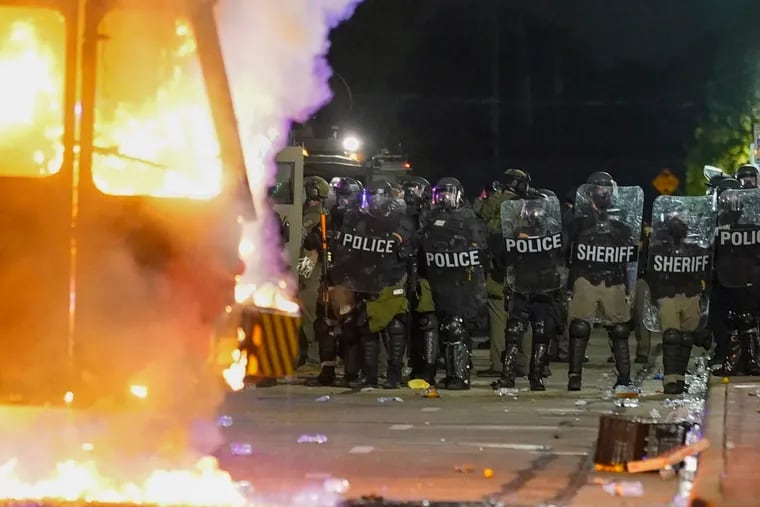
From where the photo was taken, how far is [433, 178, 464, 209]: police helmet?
1052 cm

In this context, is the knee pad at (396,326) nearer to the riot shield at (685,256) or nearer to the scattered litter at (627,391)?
the scattered litter at (627,391)

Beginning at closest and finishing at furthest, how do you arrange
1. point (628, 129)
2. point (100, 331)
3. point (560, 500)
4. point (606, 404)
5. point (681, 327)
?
1. point (560, 500)
2. point (100, 331)
3. point (606, 404)
4. point (681, 327)
5. point (628, 129)

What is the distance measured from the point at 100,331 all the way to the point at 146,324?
0.88ft

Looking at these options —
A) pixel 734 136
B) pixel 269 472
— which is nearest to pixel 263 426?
pixel 269 472

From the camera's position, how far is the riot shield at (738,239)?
10141 mm

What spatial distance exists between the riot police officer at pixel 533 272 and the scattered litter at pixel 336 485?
171 inches

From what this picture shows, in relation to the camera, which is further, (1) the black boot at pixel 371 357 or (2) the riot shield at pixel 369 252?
(1) the black boot at pixel 371 357

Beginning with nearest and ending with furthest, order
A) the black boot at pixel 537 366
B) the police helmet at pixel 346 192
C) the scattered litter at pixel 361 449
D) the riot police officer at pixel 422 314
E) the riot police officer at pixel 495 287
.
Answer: the scattered litter at pixel 361 449, the black boot at pixel 537 366, the riot police officer at pixel 422 314, the police helmet at pixel 346 192, the riot police officer at pixel 495 287

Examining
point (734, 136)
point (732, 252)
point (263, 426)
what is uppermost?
point (734, 136)

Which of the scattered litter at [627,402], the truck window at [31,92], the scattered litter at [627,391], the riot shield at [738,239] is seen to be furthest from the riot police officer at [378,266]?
the truck window at [31,92]

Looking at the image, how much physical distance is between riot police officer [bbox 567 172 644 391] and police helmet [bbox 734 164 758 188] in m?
1.47

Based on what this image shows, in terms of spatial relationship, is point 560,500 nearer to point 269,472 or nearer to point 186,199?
point 269,472

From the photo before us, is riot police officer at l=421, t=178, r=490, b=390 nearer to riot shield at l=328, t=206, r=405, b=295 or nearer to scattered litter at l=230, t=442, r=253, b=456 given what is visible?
riot shield at l=328, t=206, r=405, b=295

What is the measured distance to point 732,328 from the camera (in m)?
10.6
